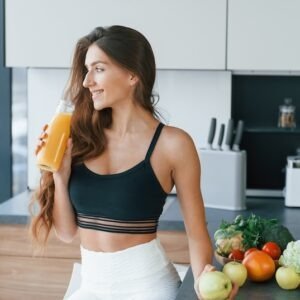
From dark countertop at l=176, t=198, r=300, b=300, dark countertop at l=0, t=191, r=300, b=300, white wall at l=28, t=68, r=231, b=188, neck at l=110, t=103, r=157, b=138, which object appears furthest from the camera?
white wall at l=28, t=68, r=231, b=188

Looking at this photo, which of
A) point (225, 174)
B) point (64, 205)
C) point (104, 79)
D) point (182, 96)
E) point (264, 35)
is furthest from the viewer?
point (182, 96)

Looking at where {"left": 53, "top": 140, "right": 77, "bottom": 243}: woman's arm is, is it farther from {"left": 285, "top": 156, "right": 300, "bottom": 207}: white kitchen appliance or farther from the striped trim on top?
{"left": 285, "top": 156, "right": 300, "bottom": 207}: white kitchen appliance

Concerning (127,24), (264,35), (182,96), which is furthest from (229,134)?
(127,24)

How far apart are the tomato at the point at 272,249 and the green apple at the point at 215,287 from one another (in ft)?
0.98

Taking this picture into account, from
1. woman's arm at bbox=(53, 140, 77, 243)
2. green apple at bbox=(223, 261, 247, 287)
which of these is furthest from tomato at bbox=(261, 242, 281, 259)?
woman's arm at bbox=(53, 140, 77, 243)

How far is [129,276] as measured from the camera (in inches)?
72.9

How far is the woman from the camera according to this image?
185cm

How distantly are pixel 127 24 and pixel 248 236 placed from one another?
4.09 feet

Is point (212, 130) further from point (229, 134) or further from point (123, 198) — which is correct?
point (123, 198)

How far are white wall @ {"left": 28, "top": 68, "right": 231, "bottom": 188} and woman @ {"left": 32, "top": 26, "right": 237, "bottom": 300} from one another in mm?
1237

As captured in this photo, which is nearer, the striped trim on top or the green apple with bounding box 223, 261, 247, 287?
the green apple with bounding box 223, 261, 247, 287

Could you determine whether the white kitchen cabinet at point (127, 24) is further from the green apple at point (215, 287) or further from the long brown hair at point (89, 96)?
the green apple at point (215, 287)

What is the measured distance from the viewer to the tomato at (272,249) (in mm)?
1830

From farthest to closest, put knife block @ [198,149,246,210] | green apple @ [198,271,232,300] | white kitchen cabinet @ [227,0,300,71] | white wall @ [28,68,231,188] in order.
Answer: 1. white wall @ [28,68,231,188]
2. knife block @ [198,149,246,210]
3. white kitchen cabinet @ [227,0,300,71]
4. green apple @ [198,271,232,300]
